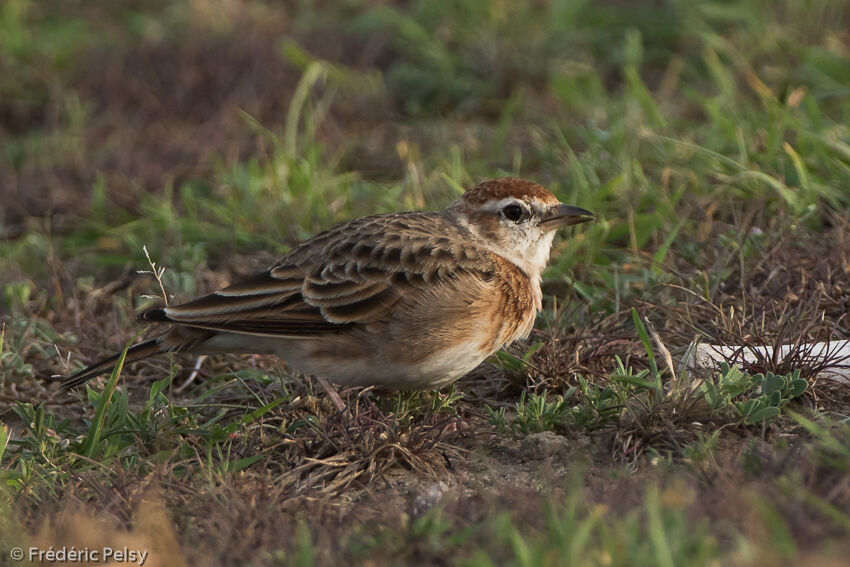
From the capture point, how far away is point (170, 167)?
8.99 meters

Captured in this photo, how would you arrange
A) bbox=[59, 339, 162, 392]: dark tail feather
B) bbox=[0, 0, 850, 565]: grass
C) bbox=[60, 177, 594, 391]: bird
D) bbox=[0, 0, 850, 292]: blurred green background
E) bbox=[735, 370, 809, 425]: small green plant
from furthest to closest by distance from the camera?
1. bbox=[0, 0, 850, 292]: blurred green background
2. bbox=[59, 339, 162, 392]: dark tail feather
3. bbox=[60, 177, 594, 391]: bird
4. bbox=[735, 370, 809, 425]: small green plant
5. bbox=[0, 0, 850, 565]: grass

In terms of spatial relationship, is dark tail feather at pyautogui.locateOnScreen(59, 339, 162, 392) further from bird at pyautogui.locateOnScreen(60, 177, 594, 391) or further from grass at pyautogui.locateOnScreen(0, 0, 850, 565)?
grass at pyautogui.locateOnScreen(0, 0, 850, 565)

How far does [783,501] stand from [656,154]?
421 cm

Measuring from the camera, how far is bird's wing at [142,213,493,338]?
530cm

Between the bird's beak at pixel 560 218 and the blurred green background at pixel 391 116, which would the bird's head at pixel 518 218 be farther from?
the blurred green background at pixel 391 116

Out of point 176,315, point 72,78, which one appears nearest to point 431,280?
point 176,315

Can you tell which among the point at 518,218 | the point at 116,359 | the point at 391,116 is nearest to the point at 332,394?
the point at 116,359

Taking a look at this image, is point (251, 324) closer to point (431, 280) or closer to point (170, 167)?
point (431, 280)

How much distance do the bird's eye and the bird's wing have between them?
0.95 feet

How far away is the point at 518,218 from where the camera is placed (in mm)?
5844

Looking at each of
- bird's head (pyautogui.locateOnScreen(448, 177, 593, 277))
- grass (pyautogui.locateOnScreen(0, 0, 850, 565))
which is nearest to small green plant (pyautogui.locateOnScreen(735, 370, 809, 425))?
grass (pyautogui.locateOnScreen(0, 0, 850, 565))

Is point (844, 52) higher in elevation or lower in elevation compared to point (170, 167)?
higher

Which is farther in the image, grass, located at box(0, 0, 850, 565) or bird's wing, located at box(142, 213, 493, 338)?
bird's wing, located at box(142, 213, 493, 338)

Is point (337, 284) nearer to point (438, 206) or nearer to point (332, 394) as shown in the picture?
point (332, 394)
